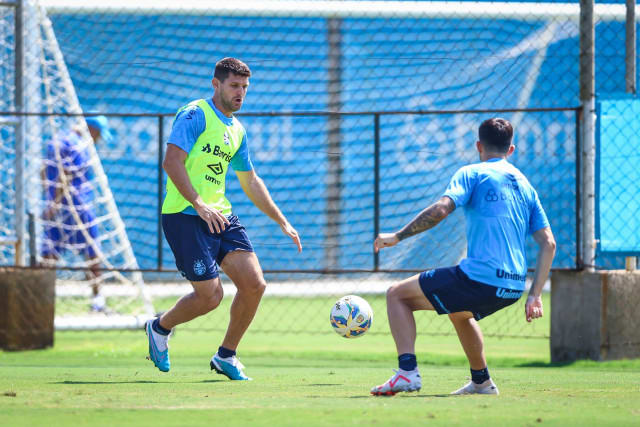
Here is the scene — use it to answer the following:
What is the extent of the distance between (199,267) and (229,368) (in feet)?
2.32

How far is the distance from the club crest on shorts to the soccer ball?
33.9 inches

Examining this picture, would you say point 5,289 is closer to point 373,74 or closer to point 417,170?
point 417,170

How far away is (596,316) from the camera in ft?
26.8

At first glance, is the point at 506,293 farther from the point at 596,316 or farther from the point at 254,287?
the point at 596,316

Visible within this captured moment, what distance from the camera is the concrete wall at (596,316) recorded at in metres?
8.16

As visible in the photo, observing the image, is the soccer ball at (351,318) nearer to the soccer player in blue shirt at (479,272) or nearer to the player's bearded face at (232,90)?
the soccer player in blue shirt at (479,272)

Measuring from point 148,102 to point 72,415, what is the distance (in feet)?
35.9

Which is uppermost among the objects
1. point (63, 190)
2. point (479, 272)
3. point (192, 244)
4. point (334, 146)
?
point (334, 146)

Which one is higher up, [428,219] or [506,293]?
[428,219]

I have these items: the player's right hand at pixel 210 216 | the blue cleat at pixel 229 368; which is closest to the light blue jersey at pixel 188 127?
the player's right hand at pixel 210 216

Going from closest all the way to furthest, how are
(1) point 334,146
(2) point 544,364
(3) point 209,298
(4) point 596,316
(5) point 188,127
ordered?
(5) point 188,127
(3) point 209,298
(4) point 596,316
(2) point 544,364
(1) point 334,146

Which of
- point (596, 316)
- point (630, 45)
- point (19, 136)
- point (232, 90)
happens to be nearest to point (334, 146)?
point (19, 136)

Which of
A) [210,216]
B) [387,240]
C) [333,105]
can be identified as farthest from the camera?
[333,105]

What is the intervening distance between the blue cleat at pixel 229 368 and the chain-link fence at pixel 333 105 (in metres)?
5.75
